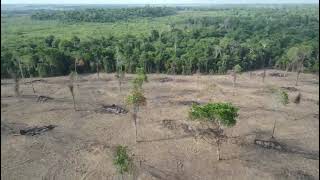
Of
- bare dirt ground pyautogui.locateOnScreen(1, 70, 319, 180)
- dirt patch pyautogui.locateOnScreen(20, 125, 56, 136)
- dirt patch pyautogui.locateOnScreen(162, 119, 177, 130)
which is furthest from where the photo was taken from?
dirt patch pyautogui.locateOnScreen(162, 119, 177, 130)

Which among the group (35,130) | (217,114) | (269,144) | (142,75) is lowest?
(269,144)

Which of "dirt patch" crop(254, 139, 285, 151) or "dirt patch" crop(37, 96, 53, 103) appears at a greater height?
"dirt patch" crop(37, 96, 53, 103)

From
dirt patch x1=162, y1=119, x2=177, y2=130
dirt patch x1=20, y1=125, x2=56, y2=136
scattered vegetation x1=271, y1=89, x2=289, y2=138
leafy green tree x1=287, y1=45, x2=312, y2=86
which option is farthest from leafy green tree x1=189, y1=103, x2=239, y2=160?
leafy green tree x1=287, y1=45, x2=312, y2=86

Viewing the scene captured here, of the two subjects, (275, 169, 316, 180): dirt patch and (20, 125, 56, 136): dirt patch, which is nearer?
(275, 169, 316, 180): dirt patch

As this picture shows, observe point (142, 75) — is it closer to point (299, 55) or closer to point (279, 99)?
point (279, 99)

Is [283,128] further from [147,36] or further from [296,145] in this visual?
[147,36]

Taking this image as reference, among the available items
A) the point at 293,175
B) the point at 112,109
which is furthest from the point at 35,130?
the point at 293,175

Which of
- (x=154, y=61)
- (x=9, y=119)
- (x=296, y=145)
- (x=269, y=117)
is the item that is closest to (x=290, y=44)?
(x=154, y=61)

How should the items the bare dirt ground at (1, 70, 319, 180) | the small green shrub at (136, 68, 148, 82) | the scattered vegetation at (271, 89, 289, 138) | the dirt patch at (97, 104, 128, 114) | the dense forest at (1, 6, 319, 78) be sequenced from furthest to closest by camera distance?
the dense forest at (1, 6, 319, 78), the small green shrub at (136, 68, 148, 82), the dirt patch at (97, 104, 128, 114), the scattered vegetation at (271, 89, 289, 138), the bare dirt ground at (1, 70, 319, 180)

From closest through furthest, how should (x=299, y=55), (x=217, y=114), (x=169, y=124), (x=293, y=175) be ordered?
1. (x=217, y=114)
2. (x=293, y=175)
3. (x=169, y=124)
4. (x=299, y=55)

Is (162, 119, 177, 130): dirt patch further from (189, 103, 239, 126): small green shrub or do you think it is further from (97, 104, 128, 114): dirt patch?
(189, 103, 239, 126): small green shrub
